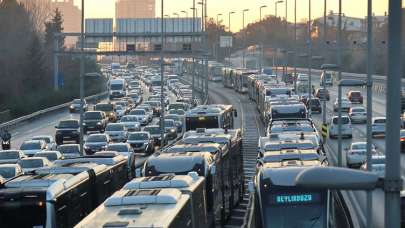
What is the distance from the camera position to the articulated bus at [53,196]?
14.9 meters

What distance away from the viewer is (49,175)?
16969mm

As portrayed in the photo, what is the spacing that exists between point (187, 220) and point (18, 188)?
3.16 metres

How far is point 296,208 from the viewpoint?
16078 millimetres

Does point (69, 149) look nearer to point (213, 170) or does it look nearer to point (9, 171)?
point (9, 171)

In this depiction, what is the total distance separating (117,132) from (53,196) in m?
Result: 37.4

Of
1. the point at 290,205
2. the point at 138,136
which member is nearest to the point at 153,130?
the point at 138,136

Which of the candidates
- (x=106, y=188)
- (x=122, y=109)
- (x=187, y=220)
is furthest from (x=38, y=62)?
(x=187, y=220)

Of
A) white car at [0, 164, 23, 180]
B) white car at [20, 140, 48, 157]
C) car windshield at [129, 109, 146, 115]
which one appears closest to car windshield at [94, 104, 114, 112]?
car windshield at [129, 109, 146, 115]

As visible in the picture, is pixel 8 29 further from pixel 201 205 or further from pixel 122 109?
pixel 201 205

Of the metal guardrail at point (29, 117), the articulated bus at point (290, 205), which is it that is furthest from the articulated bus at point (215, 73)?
the articulated bus at point (290, 205)

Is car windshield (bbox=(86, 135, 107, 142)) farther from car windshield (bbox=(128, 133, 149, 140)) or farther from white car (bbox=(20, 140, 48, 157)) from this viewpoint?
white car (bbox=(20, 140, 48, 157))

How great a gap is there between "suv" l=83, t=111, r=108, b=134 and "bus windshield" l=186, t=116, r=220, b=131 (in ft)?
72.7

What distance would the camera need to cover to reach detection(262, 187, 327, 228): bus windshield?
16.0 metres

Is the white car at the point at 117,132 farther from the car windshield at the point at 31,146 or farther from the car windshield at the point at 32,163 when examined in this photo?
the car windshield at the point at 32,163
